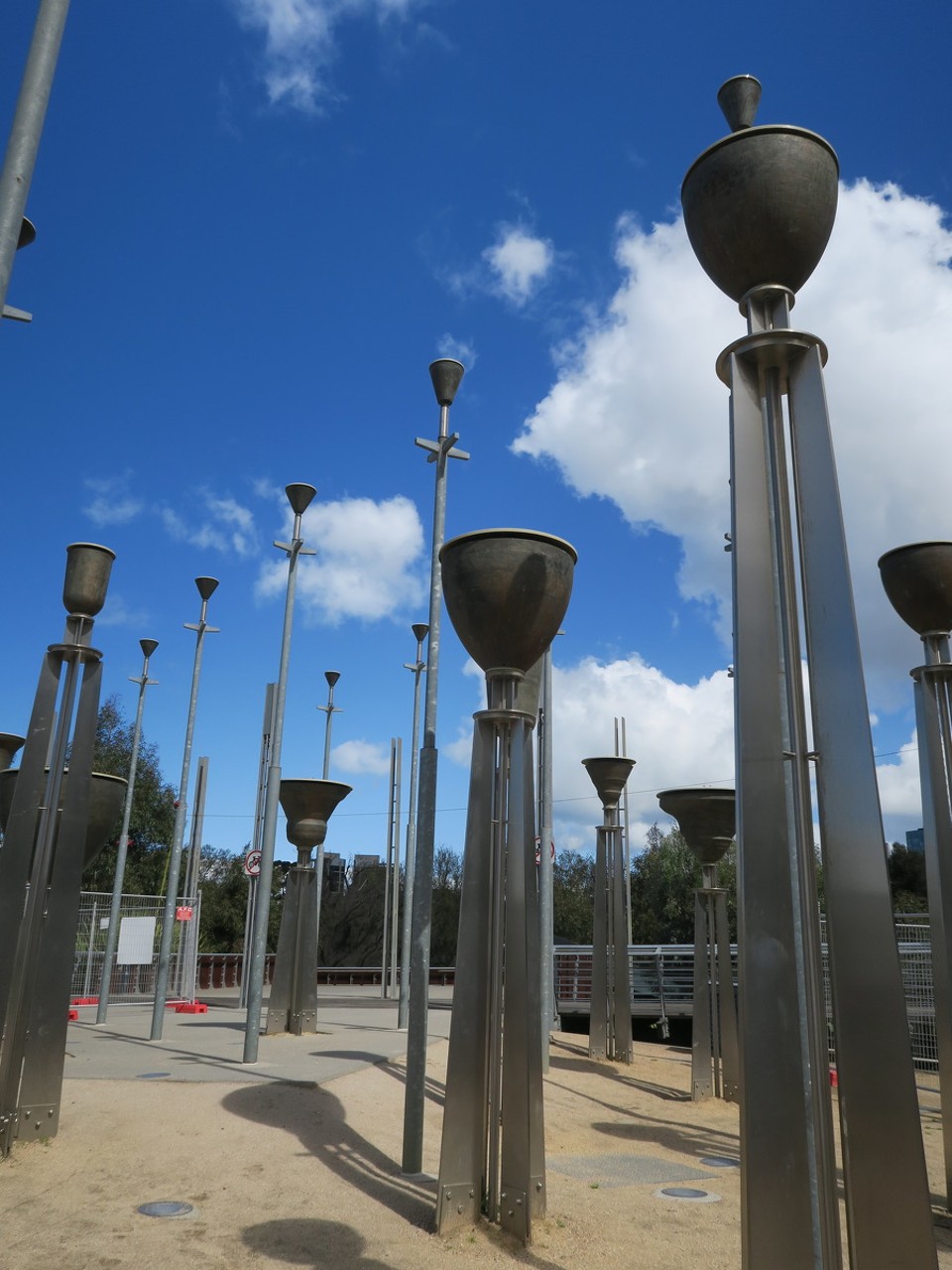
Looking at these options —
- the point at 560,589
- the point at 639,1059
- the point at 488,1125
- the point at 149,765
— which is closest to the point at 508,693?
the point at 560,589

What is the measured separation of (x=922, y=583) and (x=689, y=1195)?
549 cm

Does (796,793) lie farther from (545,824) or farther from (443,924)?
(443,924)

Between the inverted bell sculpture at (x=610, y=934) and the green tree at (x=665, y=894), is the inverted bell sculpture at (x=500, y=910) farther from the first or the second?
the green tree at (x=665, y=894)

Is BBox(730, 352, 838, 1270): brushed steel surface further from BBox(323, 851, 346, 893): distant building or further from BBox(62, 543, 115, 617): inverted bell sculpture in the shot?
BBox(323, 851, 346, 893): distant building

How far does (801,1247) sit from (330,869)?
169 feet

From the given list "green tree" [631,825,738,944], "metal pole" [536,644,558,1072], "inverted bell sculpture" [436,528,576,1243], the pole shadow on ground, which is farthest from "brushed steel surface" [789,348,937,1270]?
"green tree" [631,825,738,944]

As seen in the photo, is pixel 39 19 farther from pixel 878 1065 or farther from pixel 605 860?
pixel 605 860

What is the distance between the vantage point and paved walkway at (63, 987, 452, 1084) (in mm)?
10805

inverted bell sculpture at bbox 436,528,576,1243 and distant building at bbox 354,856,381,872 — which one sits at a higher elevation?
distant building at bbox 354,856,381,872

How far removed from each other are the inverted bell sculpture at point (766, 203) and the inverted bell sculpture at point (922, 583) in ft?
12.8

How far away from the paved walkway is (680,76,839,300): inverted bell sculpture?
29.8ft

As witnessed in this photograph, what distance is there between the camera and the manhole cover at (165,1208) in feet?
21.1

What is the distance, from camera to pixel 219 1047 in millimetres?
13367

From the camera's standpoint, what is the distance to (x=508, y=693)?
24.1 ft
